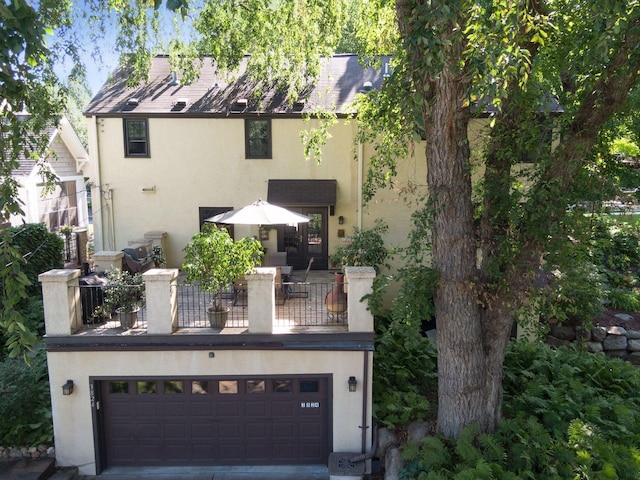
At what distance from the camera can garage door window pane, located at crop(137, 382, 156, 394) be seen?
30.8ft

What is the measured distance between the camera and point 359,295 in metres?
8.86

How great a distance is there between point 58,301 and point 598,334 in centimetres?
1324

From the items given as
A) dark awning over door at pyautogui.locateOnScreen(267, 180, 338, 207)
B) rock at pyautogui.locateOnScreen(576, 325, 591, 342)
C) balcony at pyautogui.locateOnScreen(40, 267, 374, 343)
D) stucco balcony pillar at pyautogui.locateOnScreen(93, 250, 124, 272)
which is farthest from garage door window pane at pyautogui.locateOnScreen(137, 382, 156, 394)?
rock at pyautogui.locateOnScreen(576, 325, 591, 342)

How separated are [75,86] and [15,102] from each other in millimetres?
4863

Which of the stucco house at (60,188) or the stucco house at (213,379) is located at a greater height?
the stucco house at (60,188)

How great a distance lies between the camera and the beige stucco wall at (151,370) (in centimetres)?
901

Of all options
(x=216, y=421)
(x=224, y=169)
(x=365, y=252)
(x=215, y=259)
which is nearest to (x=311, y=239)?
(x=224, y=169)

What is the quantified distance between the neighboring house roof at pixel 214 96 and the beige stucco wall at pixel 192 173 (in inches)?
13.1

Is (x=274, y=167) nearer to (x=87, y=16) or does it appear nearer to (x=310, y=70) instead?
(x=310, y=70)

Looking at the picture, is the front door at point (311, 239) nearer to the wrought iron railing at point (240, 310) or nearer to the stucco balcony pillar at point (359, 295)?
→ the wrought iron railing at point (240, 310)

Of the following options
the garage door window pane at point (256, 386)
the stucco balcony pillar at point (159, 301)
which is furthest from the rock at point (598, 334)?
the stucco balcony pillar at point (159, 301)

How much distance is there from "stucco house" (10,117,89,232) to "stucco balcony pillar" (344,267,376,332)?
11.2m

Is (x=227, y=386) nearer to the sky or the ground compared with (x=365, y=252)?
nearer to the ground

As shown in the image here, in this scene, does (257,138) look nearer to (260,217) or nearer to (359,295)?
(260,217)
